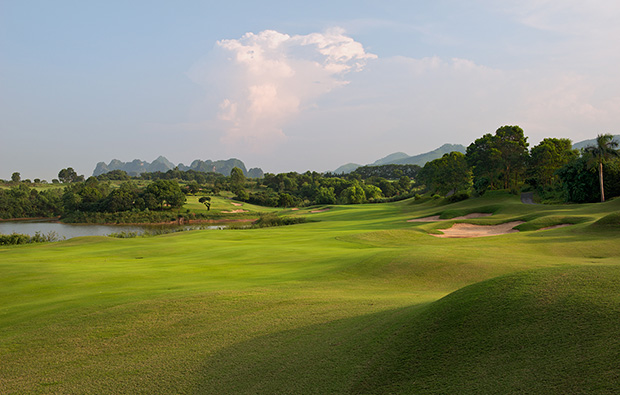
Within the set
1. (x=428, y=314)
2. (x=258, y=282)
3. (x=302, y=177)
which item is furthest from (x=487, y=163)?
(x=302, y=177)

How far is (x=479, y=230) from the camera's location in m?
36.0

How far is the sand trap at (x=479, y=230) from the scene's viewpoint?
3314cm

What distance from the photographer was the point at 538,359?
4.66 meters

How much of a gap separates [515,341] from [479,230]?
33.5 metres

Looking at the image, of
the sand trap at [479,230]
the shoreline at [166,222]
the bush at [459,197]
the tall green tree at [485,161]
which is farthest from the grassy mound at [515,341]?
the shoreline at [166,222]

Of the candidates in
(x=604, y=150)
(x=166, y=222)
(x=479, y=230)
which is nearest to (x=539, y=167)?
(x=604, y=150)

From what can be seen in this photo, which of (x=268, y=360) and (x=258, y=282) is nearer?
(x=268, y=360)

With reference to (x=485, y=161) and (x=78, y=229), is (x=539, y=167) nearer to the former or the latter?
(x=485, y=161)

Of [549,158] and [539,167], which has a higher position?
[549,158]

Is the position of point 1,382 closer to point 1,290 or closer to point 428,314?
point 428,314

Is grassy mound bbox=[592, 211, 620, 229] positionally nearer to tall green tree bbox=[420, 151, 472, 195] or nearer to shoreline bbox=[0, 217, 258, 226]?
tall green tree bbox=[420, 151, 472, 195]

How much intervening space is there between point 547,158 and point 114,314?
68.2m

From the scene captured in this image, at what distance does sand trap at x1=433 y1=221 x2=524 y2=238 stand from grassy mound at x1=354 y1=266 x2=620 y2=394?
89.6 ft

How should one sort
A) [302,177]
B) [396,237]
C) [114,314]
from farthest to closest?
1. [302,177]
2. [396,237]
3. [114,314]
